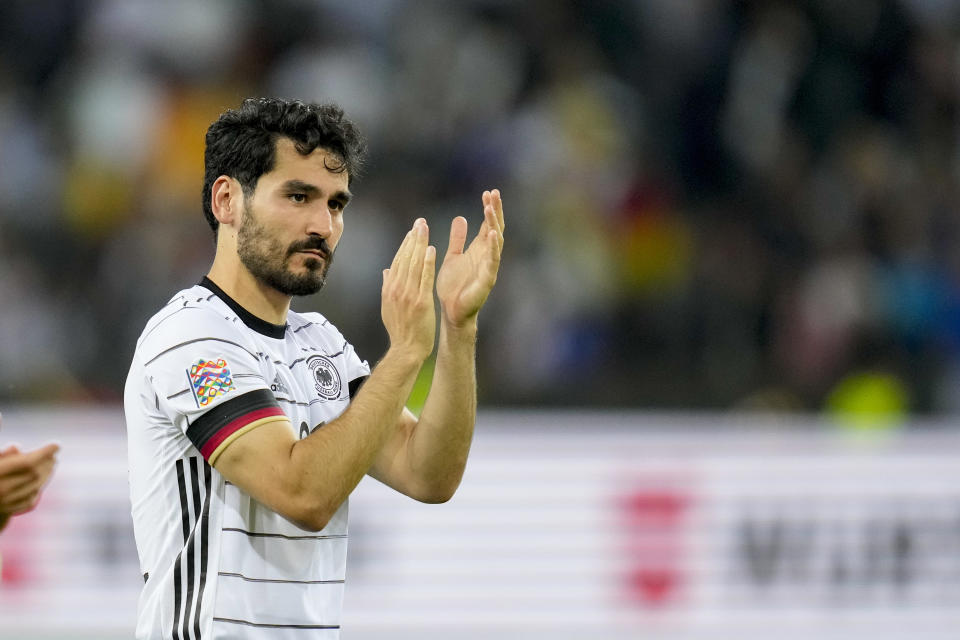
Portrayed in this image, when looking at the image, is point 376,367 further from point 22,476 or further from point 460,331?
point 22,476

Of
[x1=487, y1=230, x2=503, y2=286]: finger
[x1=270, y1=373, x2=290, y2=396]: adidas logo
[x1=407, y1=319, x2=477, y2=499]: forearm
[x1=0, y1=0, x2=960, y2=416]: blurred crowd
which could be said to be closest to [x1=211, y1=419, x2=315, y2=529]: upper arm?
[x1=270, y1=373, x2=290, y2=396]: adidas logo

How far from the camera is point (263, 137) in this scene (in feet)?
12.1

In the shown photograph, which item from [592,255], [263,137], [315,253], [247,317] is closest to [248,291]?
[247,317]

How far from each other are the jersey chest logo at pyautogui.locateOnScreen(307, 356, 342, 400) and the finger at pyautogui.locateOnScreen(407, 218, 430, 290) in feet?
1.31

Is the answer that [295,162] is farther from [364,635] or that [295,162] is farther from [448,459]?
[364,635]

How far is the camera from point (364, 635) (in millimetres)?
8211

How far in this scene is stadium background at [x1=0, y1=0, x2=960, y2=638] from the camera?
8352 mm

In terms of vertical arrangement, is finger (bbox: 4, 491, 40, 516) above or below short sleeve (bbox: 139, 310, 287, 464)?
below

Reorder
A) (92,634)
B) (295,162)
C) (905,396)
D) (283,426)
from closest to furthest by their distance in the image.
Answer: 1. (283,426)
2. (295,162)
3. (92,634)
4. (905,396)

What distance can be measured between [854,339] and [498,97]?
3.39 meters

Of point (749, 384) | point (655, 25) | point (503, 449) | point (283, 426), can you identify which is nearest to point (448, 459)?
point (283, 426)

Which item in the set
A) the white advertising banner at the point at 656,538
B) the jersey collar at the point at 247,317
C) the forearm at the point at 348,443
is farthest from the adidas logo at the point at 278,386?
the white advertising banner at the point at 656,538

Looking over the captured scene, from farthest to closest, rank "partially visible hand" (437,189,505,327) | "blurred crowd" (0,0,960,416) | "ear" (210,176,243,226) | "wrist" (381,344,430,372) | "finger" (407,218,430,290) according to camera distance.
Result: "blurred crowd" (0,0,960,416) → "partially visible hand" (437,189,505,327) → "ear" (210,176,243,226) → "finger" (407,218,430,290) → "wrist" (381,344,430,372)

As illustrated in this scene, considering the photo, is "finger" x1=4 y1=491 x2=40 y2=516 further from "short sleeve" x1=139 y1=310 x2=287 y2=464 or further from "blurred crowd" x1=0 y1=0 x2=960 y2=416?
"blurred crowd" x1=0 y1=0 x2=960 y2=416
